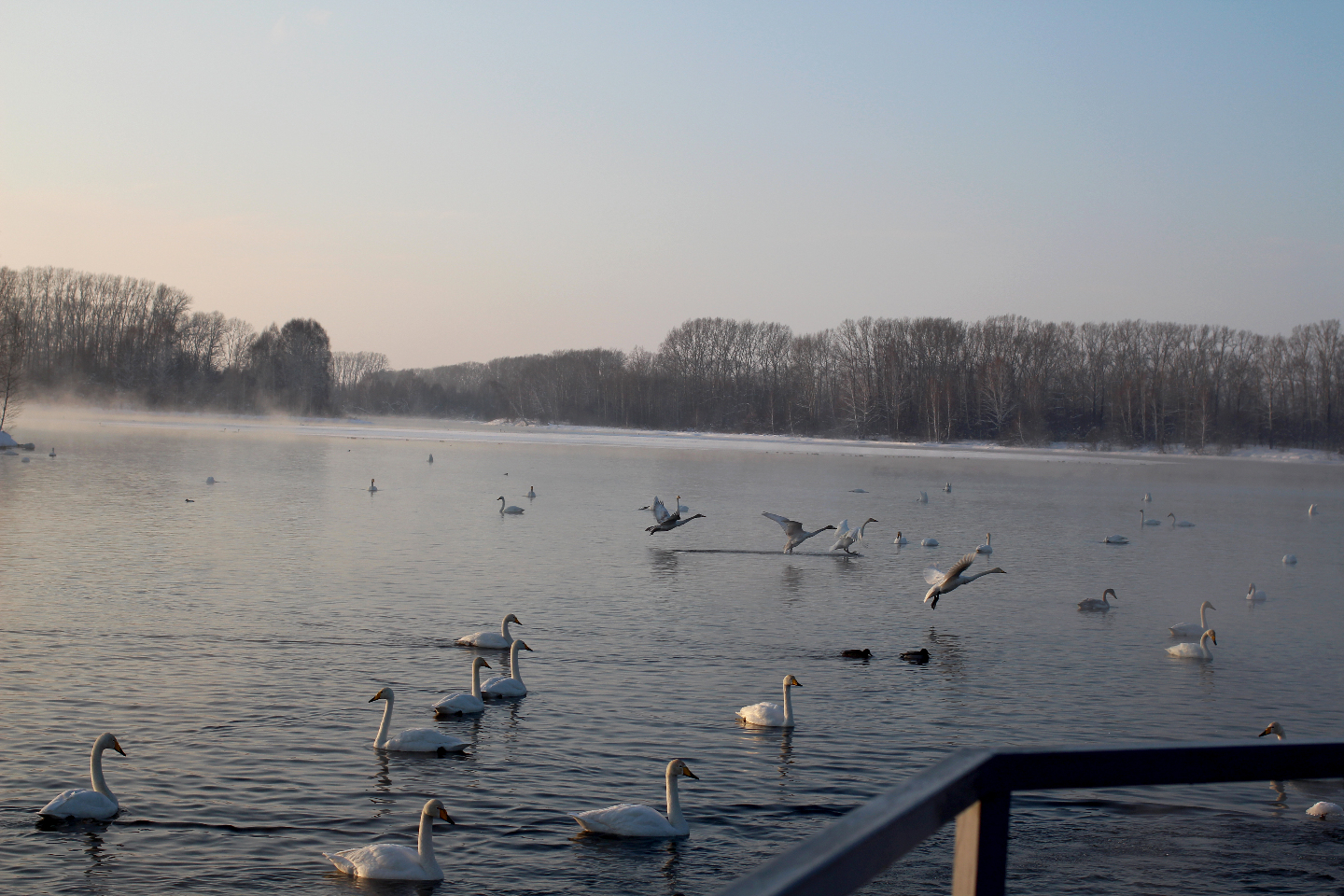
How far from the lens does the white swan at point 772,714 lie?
27.7ft

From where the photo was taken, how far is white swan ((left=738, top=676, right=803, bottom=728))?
8445 mm

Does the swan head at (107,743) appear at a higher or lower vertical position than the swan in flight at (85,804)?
higher

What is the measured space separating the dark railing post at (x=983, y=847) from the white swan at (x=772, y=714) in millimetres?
7011

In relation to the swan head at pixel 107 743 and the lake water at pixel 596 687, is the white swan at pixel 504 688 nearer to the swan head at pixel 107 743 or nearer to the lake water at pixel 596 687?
the lake water at pixel 596 687

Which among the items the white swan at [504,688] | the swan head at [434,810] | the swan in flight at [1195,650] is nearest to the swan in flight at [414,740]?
the white swan at [504,688]

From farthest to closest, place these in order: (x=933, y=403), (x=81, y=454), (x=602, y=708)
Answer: (x=933, y=403)
(x=81, y=454)
(x=602, y=708)

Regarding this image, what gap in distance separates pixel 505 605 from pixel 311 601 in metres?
2.31

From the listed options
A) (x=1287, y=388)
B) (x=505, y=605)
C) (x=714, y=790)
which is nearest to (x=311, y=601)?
(x=505, y=605)

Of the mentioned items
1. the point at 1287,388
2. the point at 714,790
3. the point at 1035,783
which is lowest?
the point at 714,790

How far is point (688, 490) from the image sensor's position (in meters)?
32.5

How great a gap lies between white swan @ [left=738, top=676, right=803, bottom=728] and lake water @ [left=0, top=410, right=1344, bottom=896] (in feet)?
0.33

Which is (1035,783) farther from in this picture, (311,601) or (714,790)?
(311,601)

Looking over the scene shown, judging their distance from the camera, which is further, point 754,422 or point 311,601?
point 754,422

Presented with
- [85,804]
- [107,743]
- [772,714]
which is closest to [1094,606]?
[772,714]
